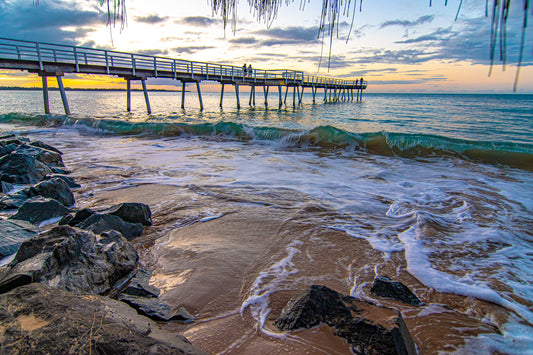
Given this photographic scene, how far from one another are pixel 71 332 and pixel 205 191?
14.3 feet

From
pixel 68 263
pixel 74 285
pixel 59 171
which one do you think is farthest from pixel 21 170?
pixel 74 285

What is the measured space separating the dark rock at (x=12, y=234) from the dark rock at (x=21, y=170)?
9.21 feet

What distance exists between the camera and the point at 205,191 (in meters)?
5.50

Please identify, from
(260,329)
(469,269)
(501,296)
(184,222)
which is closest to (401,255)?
(469,269)

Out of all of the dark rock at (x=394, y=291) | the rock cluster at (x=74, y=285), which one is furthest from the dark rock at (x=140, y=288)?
the dark rock at (x=394, y=291)

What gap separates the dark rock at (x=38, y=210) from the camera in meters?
3.72

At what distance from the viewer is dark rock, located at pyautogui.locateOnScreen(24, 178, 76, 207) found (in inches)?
175

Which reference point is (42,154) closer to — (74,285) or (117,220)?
(117,220)

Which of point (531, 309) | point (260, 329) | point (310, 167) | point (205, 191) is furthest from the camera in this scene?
point (310, 167)

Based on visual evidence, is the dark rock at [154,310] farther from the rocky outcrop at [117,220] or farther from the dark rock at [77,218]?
the dark rock at [77,218]

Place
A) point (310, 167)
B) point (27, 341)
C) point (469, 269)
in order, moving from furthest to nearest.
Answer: point (310, 167)
point (469, 269)
point (27, 341)

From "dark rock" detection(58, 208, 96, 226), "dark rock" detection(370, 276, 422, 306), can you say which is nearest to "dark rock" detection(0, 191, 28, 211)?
"dark rock" detection(58, 208, 96, 226)

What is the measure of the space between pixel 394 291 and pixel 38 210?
4424mm

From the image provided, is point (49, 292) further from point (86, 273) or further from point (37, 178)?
point (37, 178)
